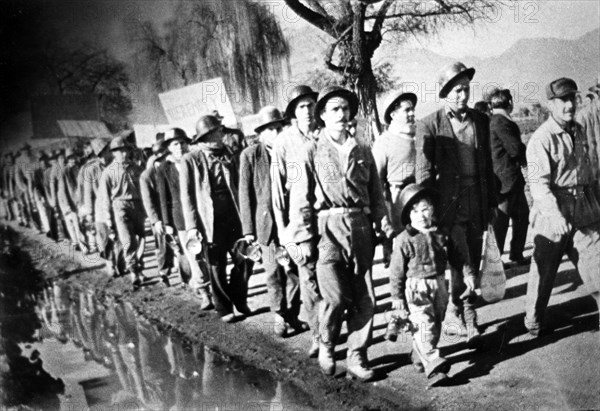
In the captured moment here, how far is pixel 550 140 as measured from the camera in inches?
145

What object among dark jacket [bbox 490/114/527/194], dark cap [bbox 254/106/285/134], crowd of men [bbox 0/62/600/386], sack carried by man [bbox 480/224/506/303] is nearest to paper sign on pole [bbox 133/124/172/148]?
dark cap [bbox 254/106/285/134]

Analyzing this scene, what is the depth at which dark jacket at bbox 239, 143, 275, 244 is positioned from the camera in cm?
428

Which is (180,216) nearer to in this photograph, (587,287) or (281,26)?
(281,26)

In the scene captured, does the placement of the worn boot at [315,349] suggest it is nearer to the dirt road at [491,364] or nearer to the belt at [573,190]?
the dirt road at [491,364]

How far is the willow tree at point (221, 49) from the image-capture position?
425 cm

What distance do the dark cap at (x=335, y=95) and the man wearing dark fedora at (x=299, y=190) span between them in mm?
195

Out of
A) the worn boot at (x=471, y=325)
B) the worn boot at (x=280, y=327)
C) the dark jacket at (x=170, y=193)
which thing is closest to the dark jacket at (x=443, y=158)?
the worn boot at (x=471, y=325)

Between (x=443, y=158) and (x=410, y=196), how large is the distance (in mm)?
385

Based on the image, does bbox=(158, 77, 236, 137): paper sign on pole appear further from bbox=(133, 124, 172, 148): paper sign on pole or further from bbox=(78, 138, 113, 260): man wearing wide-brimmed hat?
bbox=(78, 138, 113, 260): man wearing wide-brimmed hat

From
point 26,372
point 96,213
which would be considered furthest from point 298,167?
point 26,372

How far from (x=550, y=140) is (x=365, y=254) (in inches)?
59.0

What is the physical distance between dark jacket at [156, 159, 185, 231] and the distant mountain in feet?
8.33

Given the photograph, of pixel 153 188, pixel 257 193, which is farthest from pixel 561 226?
pixel 153 188

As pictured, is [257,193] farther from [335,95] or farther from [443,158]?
[443,158]
